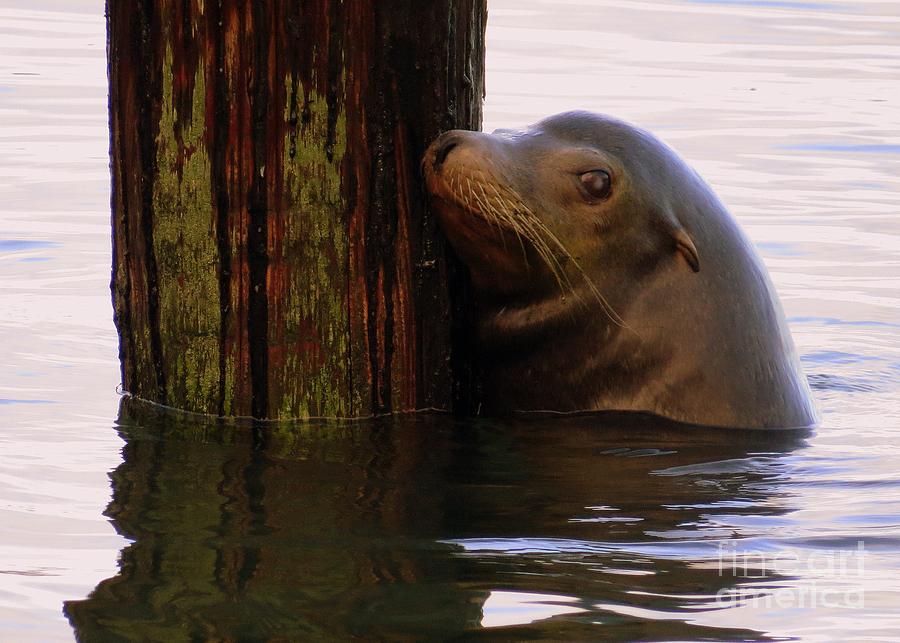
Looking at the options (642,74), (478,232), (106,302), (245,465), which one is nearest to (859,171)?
(642,74)

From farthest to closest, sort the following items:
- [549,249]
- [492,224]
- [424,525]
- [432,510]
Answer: [549,249] < [492,224] < [432,510] < [424,525]

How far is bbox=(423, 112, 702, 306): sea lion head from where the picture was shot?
5590 millimetres

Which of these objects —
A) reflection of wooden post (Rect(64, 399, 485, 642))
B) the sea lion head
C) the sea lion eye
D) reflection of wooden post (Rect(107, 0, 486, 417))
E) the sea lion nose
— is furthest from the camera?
the sea lion eye

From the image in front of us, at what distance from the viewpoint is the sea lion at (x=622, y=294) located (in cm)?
578

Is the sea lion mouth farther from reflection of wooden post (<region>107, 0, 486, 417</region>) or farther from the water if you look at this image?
the water

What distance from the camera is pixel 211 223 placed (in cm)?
527

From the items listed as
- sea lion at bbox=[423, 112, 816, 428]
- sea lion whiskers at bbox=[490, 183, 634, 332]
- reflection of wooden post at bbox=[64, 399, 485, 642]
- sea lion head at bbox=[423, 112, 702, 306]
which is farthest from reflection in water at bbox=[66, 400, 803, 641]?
sea lion head at bbox=[423, 112, 702, 306]

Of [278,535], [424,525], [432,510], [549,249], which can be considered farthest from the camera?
[549,249]

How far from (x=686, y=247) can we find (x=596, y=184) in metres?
0.41

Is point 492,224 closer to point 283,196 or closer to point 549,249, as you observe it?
point 549,249

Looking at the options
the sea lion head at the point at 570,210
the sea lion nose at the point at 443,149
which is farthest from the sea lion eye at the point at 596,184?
the sea lion nose at the point at 443,149

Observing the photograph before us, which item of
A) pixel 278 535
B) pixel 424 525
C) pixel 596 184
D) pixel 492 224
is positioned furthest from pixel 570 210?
pixel 278 535

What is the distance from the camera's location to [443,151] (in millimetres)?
5324

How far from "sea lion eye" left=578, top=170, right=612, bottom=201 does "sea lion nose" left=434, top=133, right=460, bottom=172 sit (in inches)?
23.7
